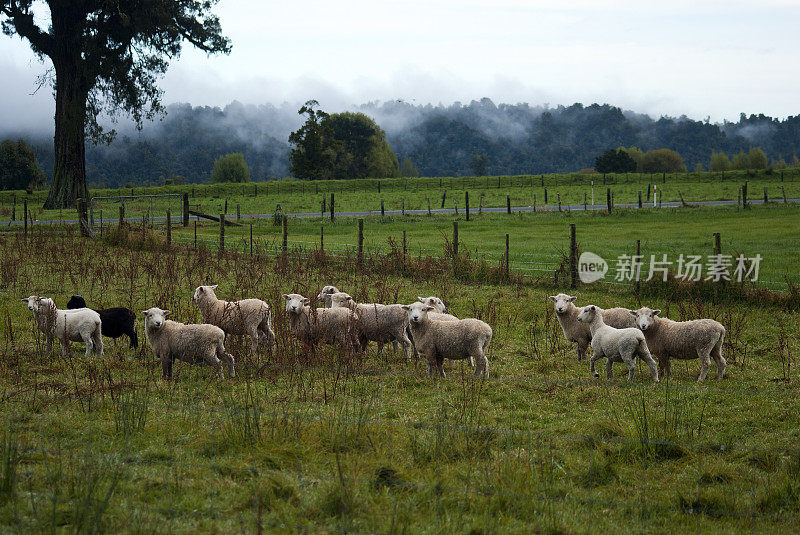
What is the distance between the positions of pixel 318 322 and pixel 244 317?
1.24 m

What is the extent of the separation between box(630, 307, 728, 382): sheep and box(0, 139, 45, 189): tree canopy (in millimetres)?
85409

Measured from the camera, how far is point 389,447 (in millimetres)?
7391

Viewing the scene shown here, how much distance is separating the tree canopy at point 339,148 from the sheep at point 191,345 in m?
71.3

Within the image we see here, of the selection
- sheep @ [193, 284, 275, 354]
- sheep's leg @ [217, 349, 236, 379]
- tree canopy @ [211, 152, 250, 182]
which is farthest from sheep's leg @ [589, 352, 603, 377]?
tree canopy @ [211, 152, 250, 182]

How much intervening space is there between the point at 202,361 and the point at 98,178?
6776 inches

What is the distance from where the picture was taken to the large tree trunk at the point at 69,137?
3756cm

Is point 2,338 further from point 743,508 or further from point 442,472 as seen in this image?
point 743,508

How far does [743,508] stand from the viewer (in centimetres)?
621

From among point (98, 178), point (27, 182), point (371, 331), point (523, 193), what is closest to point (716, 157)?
point (523, 193)

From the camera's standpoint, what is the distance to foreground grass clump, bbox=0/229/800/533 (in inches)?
233

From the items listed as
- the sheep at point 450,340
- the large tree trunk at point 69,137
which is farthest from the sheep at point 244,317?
the large tree trunk at point 69,137

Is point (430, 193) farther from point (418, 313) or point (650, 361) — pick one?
point (650, 361)

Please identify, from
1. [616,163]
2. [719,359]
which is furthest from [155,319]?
[616,163]

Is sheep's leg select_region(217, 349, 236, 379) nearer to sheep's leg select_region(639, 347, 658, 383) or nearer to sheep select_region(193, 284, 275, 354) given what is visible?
sheep select_region(193, 284, 275, 354)
